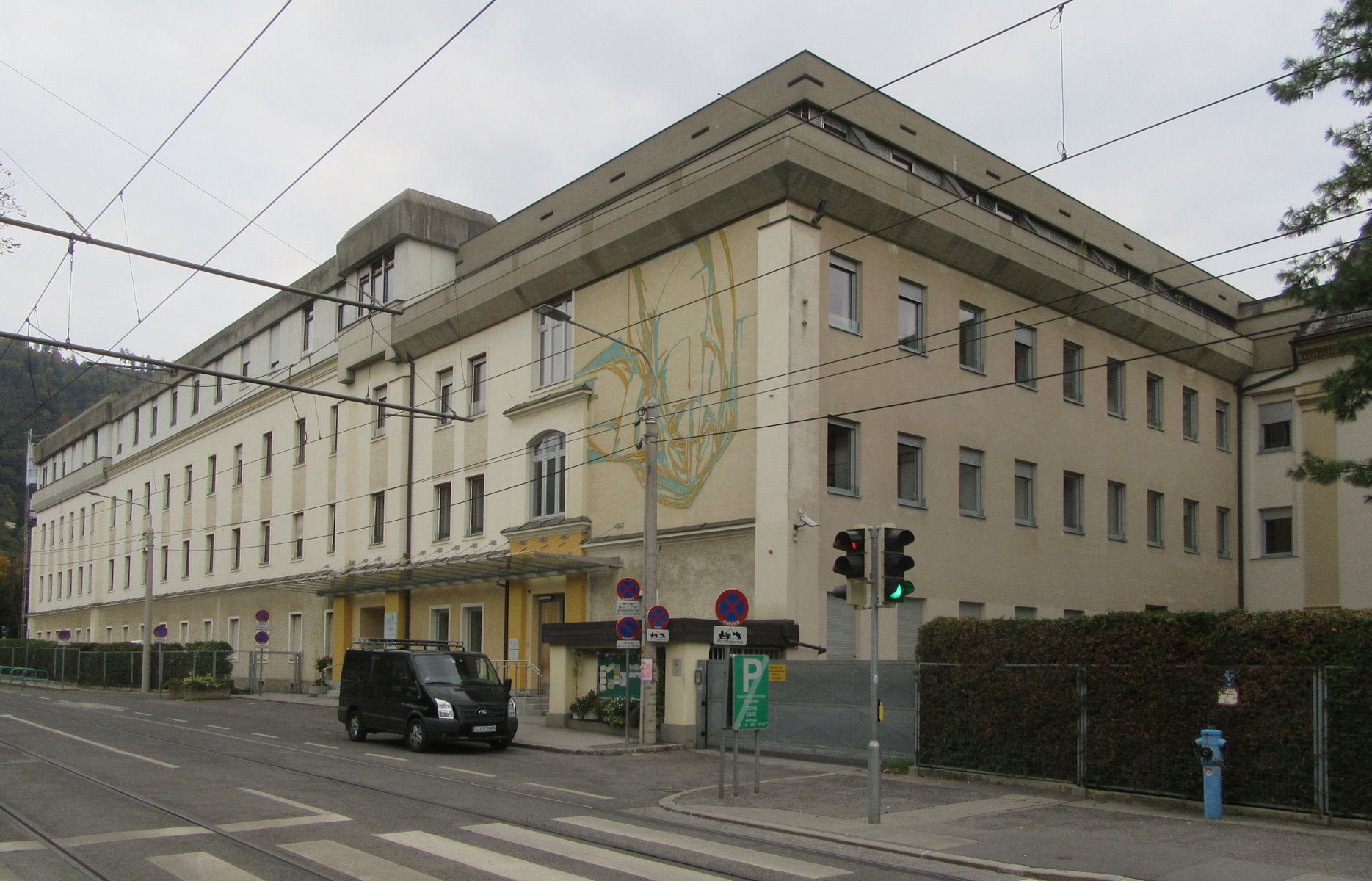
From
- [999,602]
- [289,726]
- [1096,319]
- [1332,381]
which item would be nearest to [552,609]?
[289,726]

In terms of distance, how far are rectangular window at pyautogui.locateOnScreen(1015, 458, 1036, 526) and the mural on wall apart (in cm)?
855

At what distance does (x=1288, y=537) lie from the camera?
3472 centimetres

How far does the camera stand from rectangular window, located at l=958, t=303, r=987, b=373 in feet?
89.7

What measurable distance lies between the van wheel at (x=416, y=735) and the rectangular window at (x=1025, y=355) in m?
16.7

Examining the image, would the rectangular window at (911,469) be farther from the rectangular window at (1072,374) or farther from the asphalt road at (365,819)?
the asphalt road at (365,819)

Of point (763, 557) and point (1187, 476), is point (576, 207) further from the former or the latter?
point (1187, 476)

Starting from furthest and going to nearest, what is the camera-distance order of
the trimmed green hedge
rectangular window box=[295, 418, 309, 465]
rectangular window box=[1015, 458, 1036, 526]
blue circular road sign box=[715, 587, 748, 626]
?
rectangular window box=[295, 418, 309, 465]
rectangular window box=[1015, 458, 1036, 526]
blue circular road sign box=[715, 587, 748, 626]
the trimmed green hedge

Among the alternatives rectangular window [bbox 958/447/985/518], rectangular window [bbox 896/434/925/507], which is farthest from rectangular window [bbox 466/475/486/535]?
rectangular window [bbox 958/447/985/518]

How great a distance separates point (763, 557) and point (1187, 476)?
17.8 metres

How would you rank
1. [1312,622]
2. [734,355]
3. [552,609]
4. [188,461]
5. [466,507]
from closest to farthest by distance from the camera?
[1312,622], [734,355], [552,609], [466,507], [188,461]

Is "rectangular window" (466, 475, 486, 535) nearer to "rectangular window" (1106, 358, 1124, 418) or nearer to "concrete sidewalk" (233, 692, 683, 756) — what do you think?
"concrete sidewalk" (233, 692, 683, 756)

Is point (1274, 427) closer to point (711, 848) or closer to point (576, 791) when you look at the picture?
point (576, 791)

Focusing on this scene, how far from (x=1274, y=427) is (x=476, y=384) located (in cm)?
2470

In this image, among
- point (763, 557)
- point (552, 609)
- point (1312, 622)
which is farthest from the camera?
point (552, 609)
